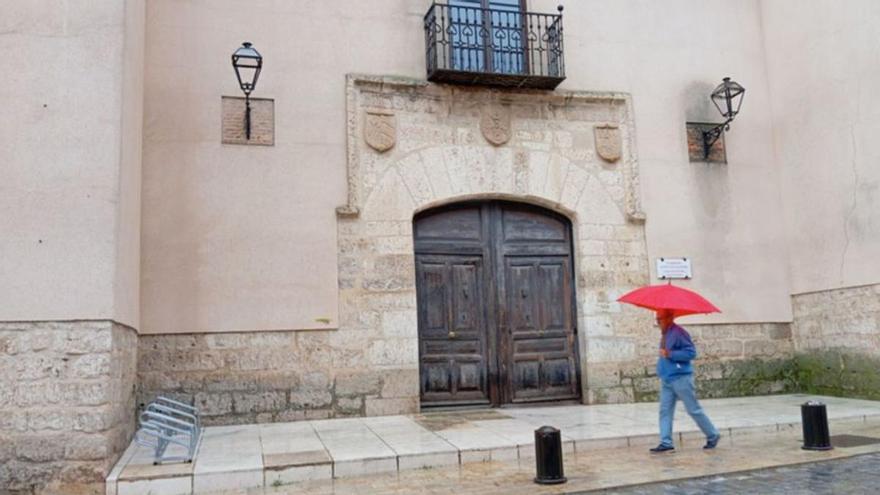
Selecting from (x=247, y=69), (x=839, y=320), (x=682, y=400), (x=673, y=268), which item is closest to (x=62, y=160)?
(x=247, y=69)

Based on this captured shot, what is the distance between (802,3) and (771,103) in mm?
1288

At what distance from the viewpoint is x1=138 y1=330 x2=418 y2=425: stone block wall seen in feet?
24.6

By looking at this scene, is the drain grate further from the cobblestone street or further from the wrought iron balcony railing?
the wrought iron balcony railing

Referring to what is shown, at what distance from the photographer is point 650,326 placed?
29.6 ft

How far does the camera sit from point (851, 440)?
6531 millimetres

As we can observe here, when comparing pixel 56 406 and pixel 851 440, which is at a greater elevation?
pixel 56 406

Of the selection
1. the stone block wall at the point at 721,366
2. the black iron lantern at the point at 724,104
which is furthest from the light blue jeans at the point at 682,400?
the black iron lantern at the point at 724,104

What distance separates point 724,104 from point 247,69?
6021 millimetres

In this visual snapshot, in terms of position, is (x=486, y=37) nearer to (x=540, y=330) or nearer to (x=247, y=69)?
(x=247, y=69)

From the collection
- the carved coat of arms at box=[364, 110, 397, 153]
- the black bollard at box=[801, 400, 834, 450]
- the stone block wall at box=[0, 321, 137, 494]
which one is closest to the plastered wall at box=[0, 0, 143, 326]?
the stone block wall at box=[0, 321, 137, 494]

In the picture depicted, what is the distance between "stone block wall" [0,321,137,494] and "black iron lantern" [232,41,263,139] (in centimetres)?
319

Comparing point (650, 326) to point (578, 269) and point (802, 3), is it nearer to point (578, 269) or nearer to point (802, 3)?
point (578, 269)

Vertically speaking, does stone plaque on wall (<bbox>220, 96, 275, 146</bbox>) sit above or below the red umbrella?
above

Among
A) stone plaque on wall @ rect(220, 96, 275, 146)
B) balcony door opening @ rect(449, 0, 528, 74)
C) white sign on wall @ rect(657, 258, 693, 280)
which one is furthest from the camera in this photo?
white sign on wall @ rect(657, 258, 693, 280)
